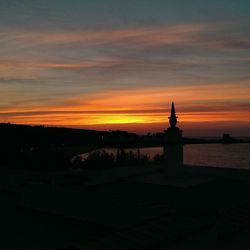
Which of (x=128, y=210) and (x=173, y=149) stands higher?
(x=173, y=149)

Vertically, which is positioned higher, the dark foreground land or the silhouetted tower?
the silhouetted tower

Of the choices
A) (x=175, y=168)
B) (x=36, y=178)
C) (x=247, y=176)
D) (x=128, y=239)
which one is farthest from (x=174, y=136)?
(x=128, y=239)

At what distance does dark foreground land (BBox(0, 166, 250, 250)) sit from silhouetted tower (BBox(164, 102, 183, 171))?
1.46ft

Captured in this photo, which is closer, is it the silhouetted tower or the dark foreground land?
the dark foreground land

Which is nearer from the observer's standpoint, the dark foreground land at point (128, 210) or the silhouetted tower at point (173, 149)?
the dark foreground land at point (128, 210)

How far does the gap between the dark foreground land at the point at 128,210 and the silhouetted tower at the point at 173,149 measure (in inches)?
17.5

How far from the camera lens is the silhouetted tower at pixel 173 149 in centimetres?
→ 1295

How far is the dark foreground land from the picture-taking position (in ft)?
20.9

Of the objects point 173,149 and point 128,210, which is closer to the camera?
point 128,210

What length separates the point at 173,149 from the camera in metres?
12.9

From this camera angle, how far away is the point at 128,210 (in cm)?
977

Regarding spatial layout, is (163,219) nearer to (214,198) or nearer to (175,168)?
(214,198)

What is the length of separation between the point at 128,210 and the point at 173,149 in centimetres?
381

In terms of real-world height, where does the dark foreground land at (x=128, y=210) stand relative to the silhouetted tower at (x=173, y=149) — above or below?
below
